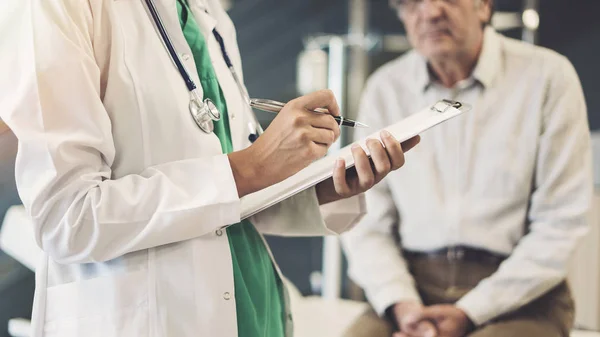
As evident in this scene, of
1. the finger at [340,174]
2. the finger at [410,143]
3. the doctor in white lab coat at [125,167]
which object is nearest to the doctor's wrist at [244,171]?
the doctor in white lab coat at [125,167]

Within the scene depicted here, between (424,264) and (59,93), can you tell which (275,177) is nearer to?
(59,93)

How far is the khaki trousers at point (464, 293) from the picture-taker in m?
1.30

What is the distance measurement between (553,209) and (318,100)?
0.85 m

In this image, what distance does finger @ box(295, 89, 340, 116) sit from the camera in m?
0.70

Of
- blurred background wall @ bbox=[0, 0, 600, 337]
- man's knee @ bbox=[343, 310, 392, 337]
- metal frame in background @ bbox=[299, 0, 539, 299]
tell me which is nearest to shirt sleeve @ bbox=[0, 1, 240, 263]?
man's knee @ bbox=[343, 310, 392, 337]

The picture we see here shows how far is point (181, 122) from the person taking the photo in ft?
2.38

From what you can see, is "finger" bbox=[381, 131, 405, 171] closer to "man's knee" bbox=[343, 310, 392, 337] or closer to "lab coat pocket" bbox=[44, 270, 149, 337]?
"lab coat pocket" bbox=[44, 270, 149, 337]

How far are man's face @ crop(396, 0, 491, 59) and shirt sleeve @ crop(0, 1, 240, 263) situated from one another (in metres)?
0.87

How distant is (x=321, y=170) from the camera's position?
775mm

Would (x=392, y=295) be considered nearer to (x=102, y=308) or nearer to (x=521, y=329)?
(x=521, y=329)

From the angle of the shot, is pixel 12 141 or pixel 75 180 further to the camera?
pixel 12 141

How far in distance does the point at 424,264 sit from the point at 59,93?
1071 mm

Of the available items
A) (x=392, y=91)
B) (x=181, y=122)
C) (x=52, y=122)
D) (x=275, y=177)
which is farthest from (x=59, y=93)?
(x=392, y=91)

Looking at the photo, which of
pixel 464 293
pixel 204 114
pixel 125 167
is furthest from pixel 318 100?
pixel 464 293
